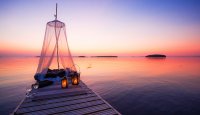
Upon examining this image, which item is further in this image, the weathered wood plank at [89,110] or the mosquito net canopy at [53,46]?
the mosquito net canopy at [53,46]

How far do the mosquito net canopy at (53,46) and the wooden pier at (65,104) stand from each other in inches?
Answer: 172

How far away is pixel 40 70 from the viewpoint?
11.2 meters

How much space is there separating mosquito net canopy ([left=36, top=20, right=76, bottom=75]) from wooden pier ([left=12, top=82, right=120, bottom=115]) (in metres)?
4.38

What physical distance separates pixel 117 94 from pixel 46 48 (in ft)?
22.9

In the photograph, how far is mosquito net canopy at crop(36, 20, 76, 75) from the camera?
1119 centimetres

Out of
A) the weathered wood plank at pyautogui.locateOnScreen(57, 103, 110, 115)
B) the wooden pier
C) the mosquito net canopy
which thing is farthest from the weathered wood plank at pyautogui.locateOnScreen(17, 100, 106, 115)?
the mosquito net canopy

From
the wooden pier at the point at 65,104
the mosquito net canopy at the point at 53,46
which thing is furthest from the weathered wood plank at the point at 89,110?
the mosquito net canopy at the point at 53,46

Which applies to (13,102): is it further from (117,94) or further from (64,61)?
(117,94)

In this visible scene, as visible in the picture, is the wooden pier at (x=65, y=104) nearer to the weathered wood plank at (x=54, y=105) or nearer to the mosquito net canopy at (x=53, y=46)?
the weathered wood plank at (x=54, y=105)

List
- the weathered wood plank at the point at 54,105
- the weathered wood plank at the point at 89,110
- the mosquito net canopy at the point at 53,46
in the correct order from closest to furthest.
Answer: the weathered wood plank at the point at 89,110 → the weathered wood plank at the point at 54,105 → the mosquito net canopy at the point at 53,46

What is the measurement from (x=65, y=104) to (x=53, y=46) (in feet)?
22.0

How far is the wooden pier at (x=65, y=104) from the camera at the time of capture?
17.5 feet

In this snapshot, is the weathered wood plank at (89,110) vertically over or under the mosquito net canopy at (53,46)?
under

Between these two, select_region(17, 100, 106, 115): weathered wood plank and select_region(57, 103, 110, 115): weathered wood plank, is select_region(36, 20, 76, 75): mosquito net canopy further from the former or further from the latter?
select_region(57, 103, 110, 115): weathered wood plank
